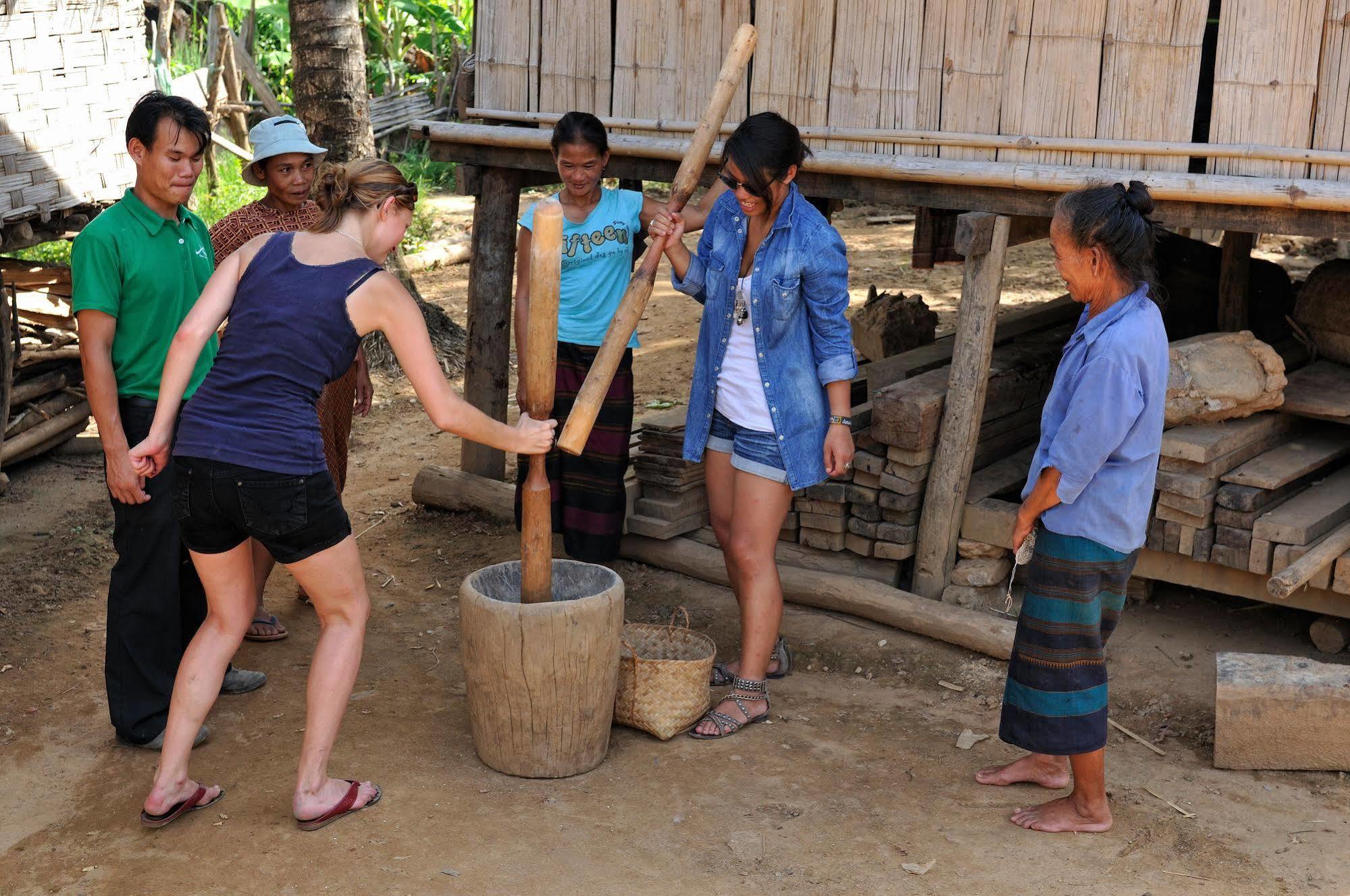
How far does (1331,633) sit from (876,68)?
2.77 meters

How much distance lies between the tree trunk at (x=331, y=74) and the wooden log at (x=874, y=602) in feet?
12.9

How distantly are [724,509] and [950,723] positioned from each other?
1.08m

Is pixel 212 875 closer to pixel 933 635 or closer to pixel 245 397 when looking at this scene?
pixel 245 397

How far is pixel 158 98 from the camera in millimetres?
3816

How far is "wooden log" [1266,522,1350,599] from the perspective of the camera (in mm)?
4258

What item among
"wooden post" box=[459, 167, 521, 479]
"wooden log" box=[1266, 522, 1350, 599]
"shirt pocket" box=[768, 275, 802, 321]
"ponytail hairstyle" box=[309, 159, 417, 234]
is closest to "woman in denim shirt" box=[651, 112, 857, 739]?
"shirt pocket" box=[768, 275, 802, 321]

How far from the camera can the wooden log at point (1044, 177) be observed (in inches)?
165

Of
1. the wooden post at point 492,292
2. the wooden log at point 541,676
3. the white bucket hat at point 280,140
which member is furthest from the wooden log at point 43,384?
the wooden log at point 541,676

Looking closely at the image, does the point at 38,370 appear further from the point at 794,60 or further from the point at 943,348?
the point at 943,348

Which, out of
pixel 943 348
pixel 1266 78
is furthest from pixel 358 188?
pixel 943 348

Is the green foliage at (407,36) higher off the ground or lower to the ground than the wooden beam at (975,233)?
higher

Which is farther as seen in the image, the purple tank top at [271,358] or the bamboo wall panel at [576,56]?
the bamboo wall panel at [576,56]

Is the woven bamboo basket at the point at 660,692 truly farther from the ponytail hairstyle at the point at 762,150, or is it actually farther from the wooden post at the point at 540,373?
the ponytail hairstyle at the point at 762,150

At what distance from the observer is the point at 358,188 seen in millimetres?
3373
